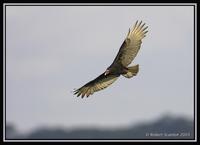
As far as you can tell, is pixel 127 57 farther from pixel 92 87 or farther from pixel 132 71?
pixel 92 87

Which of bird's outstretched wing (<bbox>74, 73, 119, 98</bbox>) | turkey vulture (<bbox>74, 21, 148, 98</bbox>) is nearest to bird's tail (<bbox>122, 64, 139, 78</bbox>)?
turkey vulture (<bbox>74, 21, 148, 98</bbox>)

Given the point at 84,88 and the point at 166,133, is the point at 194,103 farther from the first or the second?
the point at 84,88

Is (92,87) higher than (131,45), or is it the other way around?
(131,45)

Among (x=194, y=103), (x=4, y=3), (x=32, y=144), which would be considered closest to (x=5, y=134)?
(x=32, y=144)

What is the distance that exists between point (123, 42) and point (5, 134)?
3389 millimetres

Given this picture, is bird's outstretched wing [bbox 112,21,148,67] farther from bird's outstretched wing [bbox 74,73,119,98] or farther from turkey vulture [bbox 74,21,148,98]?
bird's outstretched wing [bbox 74,73,119,98]

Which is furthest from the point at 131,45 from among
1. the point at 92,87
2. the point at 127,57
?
the point at 92,87

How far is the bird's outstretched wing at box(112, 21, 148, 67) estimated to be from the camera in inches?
624

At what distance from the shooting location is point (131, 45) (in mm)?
15977

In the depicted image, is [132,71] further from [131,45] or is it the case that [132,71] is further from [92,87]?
[92,87]

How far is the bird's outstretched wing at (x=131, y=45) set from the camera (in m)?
15.9

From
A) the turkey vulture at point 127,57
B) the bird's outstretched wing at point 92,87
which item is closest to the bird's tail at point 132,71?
the turkey vulture at point 127,57

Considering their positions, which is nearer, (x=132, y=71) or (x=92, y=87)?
(x=132, y=71)

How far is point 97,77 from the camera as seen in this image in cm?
1664
